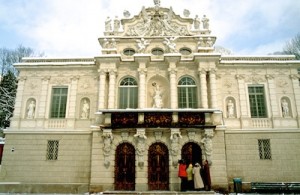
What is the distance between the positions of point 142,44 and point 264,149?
12.4m

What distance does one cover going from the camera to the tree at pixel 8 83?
30.7 meters

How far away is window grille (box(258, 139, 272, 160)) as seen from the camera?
19953mm

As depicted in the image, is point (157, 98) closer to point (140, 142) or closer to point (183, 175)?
point (140, 142)

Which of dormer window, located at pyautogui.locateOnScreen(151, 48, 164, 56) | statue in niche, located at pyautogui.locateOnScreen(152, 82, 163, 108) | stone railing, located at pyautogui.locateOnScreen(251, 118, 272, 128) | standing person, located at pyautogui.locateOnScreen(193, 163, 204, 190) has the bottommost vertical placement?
standing person, located at pyautogui.locateOnScreen(193, 163, 204, 190)

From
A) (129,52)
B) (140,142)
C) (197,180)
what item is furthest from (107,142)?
(129,52)

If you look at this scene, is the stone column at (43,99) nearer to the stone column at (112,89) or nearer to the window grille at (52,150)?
the window grille at (52,150)

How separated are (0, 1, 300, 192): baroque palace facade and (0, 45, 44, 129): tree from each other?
1035 centimetres

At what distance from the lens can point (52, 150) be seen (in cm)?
2052

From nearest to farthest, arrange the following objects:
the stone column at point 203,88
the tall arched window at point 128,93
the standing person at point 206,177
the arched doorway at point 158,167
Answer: the standing person at point 206,177, the arched doorway at point 158,167, the stone column at point 203,88, the tall arched window at point 128,93

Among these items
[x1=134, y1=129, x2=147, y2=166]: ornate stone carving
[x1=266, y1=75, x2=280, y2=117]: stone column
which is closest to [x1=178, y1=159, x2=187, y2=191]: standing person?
[x1=134, y1=129, x2=147, y2=166]: ornate stone carving

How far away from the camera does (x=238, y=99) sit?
21.4m

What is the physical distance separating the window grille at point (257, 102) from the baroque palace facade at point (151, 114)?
0.08 metres

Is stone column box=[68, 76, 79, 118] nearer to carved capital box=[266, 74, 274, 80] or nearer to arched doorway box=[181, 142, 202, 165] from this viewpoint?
arched doorway box=[181, 142, 202, 165]

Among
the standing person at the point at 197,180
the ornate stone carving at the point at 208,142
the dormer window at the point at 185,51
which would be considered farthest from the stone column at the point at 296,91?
the standing person at the point at 197,180
